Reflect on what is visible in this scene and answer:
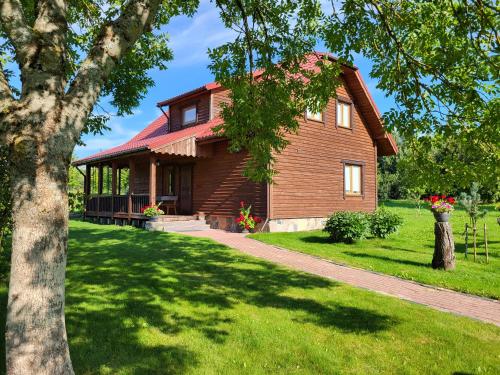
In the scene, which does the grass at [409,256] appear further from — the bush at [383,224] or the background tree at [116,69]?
the background tree at [116,69]

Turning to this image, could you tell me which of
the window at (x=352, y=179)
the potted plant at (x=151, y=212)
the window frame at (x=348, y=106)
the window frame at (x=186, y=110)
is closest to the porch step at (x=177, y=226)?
the potted plant at (x=151, y=212)

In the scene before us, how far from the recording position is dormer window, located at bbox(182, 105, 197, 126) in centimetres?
1950

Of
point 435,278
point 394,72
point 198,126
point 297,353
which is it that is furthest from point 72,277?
point 198,126

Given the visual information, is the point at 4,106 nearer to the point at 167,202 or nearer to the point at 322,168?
the point at 322,168

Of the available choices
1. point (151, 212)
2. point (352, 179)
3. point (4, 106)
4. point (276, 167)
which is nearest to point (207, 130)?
point (276, 167)

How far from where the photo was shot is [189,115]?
19.8m

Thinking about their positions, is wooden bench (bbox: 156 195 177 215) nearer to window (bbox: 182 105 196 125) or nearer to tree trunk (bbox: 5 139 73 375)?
window (bbox: 182 105 196 125)

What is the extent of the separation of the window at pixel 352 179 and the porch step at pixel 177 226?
743cm

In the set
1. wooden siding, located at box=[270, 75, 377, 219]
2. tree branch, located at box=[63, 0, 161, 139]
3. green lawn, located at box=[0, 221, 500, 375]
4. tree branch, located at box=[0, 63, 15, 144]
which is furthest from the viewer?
wooden siding, located at box=[270, 75, 377, 219]

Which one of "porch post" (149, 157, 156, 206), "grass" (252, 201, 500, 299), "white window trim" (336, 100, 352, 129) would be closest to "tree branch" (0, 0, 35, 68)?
"grass" (252, 201, 500, 299)

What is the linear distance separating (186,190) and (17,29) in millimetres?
15957

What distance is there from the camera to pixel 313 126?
17.1 metres

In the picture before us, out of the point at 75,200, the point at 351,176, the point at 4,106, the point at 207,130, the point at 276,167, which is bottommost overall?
the point at 75,200

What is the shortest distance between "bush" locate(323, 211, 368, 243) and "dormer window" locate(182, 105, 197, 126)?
9965 mm
